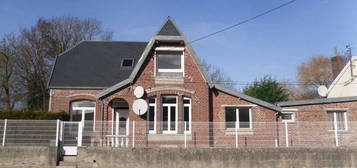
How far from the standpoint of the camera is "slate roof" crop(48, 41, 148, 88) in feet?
63.7

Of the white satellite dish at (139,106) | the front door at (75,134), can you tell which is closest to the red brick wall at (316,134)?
the white satellite dish at (139,106)

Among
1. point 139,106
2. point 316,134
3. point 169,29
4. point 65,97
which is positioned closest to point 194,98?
point 139,106

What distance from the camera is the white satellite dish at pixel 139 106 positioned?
14.6 m

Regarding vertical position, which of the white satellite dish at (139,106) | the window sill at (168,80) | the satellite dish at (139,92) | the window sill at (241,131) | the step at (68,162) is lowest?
the step at (68,162)

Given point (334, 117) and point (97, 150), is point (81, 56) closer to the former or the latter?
point (97, 150)

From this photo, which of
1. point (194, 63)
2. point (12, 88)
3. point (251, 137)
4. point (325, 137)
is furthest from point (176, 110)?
point (12, 88)

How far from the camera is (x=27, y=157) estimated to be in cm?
1183

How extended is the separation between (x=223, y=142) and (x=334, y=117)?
787 cm

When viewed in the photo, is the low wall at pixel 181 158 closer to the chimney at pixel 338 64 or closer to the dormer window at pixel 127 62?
the dormer window at pixel 127 62

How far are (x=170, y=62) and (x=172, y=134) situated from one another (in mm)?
3826

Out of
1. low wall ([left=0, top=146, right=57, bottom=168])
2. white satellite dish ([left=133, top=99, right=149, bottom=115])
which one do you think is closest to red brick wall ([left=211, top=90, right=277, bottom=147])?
white satellite dish ([left=133, top=99, right=149, bottom=115])

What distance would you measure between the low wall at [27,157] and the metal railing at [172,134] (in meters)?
0.33

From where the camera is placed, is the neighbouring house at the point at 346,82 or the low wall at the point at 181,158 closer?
the low wall at the point at 181,158

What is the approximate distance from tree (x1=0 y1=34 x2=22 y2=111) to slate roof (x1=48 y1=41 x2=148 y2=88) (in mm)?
10462
